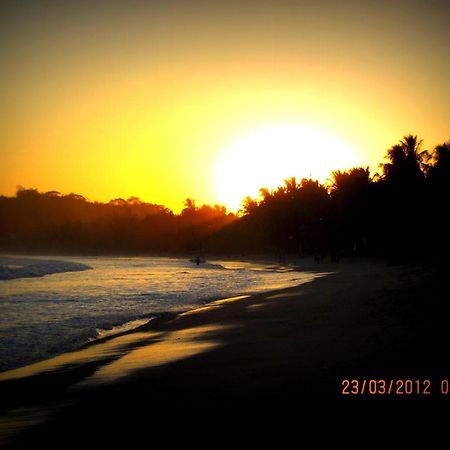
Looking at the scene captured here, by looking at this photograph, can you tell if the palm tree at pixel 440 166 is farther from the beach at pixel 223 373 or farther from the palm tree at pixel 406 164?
the beach at pixel 223 373

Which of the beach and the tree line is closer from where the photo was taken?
the beach

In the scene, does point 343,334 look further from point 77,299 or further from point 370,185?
point 370,185

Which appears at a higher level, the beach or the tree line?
the tree line

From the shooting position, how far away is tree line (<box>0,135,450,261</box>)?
3947 centimetres

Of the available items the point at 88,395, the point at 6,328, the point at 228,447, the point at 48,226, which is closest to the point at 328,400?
the point at 228,447

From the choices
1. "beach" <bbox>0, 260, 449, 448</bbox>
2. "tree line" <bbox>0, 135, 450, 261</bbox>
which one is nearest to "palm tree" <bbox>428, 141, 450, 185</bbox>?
"tree line" <bbox>0, 135, 450, 261</bbox>

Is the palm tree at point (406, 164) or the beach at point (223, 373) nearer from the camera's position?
the beach at point (223, 373)

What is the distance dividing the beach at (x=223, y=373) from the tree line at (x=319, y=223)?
92.0 ft

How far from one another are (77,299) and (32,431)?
586 inches

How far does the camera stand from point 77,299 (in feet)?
61.9

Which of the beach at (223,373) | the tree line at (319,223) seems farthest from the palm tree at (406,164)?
the beach at (223,373)

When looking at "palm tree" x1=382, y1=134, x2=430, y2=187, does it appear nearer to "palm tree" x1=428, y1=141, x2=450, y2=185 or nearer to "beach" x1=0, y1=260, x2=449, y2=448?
"palm tree" x1=428, y1=141, x2=450, y2=185

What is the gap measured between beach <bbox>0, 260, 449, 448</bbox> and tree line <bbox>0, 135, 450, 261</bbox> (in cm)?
2803

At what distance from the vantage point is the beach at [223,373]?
4688mm
